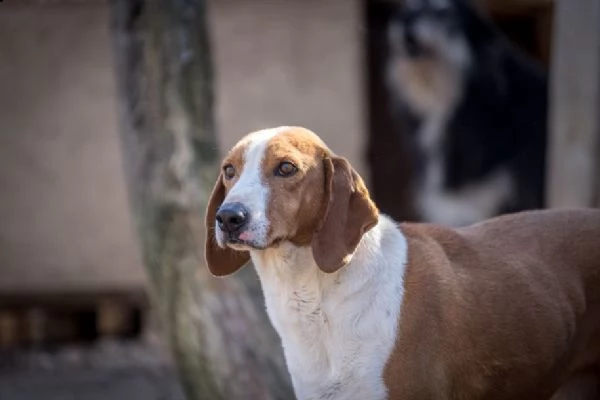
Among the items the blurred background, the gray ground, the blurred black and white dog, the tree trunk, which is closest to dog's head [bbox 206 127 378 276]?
the tree trunk

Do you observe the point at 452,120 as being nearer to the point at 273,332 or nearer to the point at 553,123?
the point at 553,123

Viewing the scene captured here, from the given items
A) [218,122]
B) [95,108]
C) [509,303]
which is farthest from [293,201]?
[95,108]

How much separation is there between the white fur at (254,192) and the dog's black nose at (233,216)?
0.02 m

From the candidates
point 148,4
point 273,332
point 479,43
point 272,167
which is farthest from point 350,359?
point 479,43

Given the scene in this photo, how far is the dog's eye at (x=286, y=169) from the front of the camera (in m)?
3.46

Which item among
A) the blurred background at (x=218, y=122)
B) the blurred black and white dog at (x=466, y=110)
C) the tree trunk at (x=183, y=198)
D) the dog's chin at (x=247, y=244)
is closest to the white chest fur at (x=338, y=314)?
the dog's chin at (x=247, y=244)

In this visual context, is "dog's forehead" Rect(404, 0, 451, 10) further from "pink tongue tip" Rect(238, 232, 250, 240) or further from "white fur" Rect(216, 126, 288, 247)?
"pink tongue tip" Rect(238, 232, 250, 240)

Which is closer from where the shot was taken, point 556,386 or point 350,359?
point 350,359

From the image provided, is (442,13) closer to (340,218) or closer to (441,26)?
(441,26)

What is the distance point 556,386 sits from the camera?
3932mm

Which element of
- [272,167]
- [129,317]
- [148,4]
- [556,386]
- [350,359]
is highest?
[148,4]

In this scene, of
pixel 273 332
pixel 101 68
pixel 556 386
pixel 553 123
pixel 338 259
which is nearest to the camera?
pixel 338 259

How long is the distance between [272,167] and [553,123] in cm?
265

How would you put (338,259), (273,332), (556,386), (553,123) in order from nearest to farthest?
(338,259) < (556,386) < (273,332) < (553,123)
